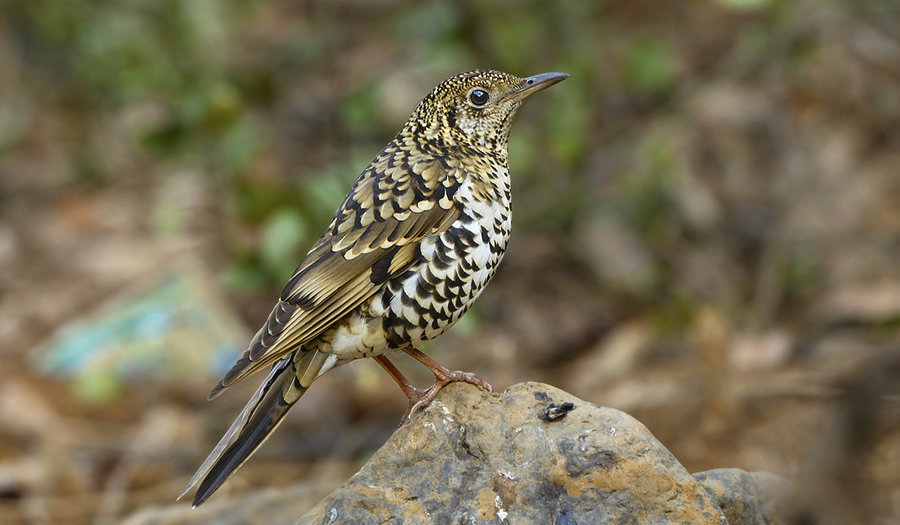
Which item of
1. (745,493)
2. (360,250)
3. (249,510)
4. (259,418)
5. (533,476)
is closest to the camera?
(533,476)

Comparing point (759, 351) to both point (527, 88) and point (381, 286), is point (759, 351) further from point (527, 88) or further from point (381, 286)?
point (381, 286)

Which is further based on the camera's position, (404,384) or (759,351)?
(759,351)

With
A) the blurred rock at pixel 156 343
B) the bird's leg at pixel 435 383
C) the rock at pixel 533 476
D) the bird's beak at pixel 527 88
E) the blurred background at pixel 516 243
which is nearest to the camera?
the rock at pixel 533 476

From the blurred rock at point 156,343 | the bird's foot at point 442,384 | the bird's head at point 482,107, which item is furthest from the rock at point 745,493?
the blurred rock at point 156,343

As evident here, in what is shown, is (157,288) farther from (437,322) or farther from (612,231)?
(437,322)

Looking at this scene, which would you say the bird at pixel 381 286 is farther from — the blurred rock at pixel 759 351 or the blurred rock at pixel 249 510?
the blurred rock at pixel 759 351

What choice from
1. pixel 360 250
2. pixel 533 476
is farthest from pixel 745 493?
pixel 360 250

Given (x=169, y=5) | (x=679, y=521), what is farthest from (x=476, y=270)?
(x=169, y=5)

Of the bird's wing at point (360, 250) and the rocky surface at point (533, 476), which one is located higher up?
the bird's wing at point (360, 250)
